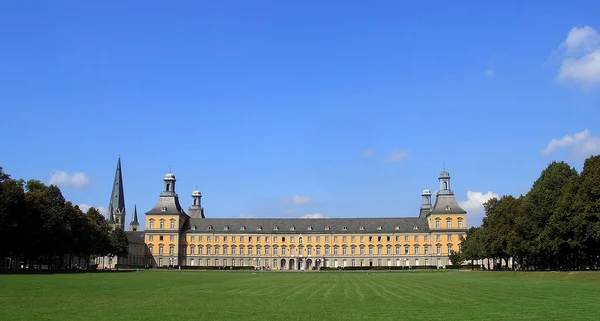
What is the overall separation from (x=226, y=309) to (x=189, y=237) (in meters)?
119

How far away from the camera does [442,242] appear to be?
129 metres

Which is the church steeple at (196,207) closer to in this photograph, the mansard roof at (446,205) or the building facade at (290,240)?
the building facade at (290,240)

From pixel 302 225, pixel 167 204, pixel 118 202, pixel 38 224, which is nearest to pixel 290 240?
pixel 302 225

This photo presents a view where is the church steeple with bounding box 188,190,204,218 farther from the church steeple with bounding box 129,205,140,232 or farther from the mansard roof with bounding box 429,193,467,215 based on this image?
the mansard roof with bounding box 429,193,467,215

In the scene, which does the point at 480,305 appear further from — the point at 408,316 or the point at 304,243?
the point at 304,243

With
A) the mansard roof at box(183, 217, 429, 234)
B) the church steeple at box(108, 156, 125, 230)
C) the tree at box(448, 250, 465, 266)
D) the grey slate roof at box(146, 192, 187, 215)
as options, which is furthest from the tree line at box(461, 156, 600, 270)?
the church steeple at box(108, 156, 125, 230)

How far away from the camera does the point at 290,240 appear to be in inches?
5413

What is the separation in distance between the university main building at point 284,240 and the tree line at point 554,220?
49163mm

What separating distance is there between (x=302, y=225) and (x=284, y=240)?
5.53 meters

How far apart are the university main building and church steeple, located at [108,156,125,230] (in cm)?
1893

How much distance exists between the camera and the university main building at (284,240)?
133 m

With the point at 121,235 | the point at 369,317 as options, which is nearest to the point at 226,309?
the point at 369,317

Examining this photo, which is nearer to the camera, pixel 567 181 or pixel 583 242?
pixel 583 242

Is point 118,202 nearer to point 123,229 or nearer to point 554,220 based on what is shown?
point 123,229
